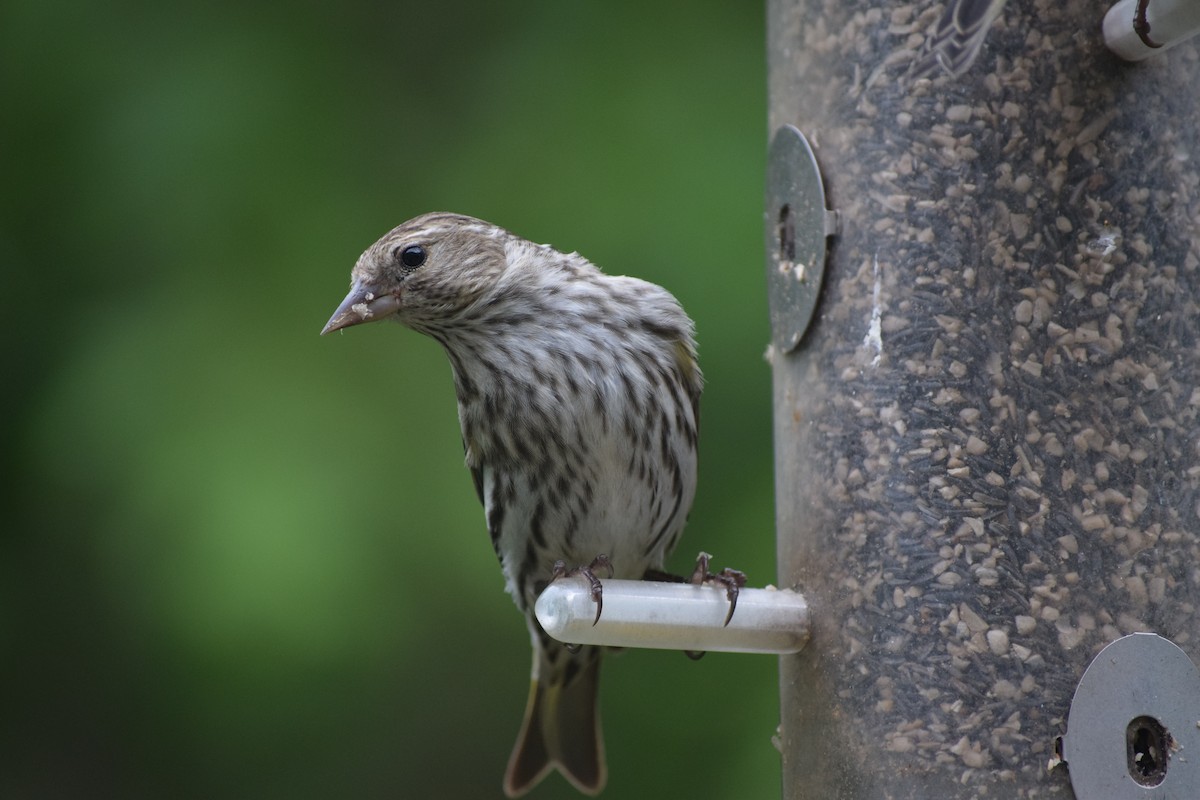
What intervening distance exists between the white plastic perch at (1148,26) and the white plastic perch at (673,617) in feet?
4.03

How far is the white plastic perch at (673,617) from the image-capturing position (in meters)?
3.13

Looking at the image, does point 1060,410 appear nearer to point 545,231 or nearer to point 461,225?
point 461,225

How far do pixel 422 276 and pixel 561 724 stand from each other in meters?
1.33

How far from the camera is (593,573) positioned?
12.3ft

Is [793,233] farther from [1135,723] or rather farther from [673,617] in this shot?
[1135,723]

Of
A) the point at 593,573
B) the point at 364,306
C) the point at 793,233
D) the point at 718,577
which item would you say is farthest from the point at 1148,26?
the point at 364,306

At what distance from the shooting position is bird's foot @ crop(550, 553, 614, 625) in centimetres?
312

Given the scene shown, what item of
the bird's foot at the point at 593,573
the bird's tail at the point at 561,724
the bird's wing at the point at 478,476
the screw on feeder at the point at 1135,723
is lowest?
the bird's tail at the point at 561,724

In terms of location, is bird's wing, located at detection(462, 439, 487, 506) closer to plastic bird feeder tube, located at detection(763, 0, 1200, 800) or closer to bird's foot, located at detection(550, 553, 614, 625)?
bird's foot, located at detection(550, 553, 614, 625)

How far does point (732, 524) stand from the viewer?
4.82 metres

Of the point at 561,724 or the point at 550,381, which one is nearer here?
the point at 550,381

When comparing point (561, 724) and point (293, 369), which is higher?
point (293, 369)

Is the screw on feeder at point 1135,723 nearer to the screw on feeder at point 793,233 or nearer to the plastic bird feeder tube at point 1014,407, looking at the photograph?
the plastic bird feeder tube at point 1014,407

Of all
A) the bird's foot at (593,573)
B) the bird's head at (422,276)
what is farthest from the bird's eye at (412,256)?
the bird's foot at (593,573)
